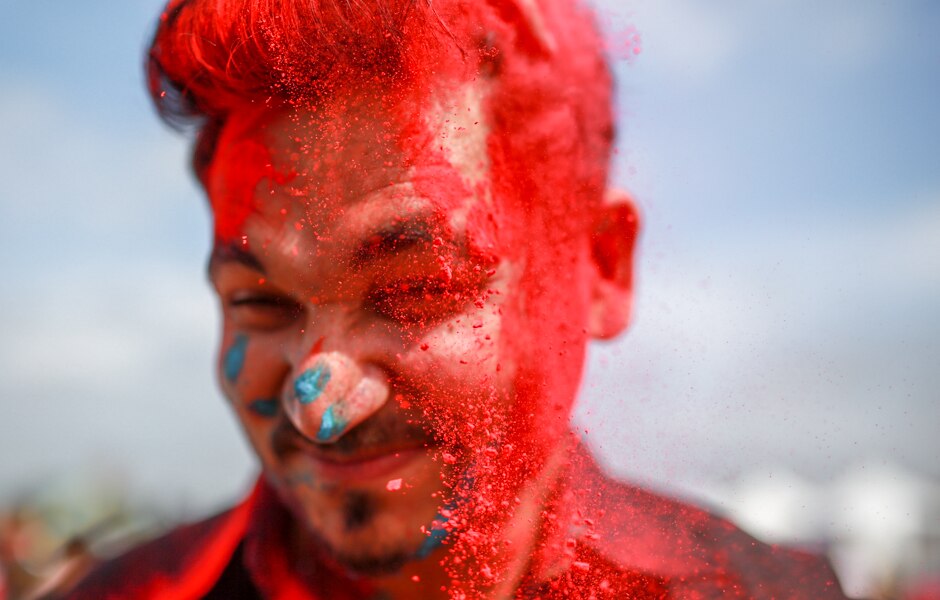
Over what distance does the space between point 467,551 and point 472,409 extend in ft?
0.51

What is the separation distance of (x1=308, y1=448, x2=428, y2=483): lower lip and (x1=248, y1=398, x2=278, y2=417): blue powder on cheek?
93 millimetres

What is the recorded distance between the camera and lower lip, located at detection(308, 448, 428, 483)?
0.83m

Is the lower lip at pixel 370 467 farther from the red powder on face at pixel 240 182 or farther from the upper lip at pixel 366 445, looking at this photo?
the red powder on face at pixel 240 182

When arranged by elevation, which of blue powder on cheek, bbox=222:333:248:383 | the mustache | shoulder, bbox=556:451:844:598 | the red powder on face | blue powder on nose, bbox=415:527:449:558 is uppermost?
the red powder on face

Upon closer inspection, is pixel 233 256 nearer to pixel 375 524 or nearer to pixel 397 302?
pixel 397 302

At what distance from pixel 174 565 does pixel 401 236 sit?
2.50ft

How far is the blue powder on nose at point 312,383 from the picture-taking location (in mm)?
817

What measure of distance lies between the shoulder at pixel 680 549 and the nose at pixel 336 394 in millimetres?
228

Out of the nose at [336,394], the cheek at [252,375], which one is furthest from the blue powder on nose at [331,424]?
the cheek at [252,375]

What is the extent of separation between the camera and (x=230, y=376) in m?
0.97

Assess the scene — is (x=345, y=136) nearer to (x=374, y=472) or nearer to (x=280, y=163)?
(x=280, y=163)

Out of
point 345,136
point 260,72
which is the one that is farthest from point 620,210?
point 260,72

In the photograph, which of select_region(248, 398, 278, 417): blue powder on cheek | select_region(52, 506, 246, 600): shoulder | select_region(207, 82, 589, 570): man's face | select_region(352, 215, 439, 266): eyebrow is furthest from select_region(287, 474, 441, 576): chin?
select_region(52, 506, 246, 600): shoulder

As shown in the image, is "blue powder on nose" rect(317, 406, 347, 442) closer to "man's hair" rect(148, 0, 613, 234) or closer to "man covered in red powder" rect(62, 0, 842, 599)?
"man covered in red powder" rect(62, 0, 842, 599)
